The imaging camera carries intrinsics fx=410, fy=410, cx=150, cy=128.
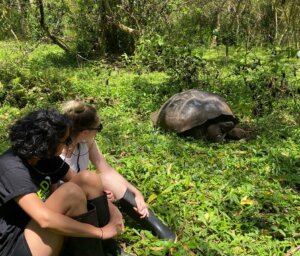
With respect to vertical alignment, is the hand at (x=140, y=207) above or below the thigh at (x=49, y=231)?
below

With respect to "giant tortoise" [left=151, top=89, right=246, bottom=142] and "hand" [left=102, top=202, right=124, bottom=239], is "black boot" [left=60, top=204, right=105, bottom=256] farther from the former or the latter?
"giant tortoise" [left=151, top=89, right=246, bottom=142]

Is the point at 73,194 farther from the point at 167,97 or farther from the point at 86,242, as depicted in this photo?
the point at 167,97

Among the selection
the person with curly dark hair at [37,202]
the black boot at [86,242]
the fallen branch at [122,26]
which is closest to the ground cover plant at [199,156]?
the black boot at [86,242]

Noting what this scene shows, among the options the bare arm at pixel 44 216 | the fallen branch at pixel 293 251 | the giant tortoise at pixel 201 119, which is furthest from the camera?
the giant tortoise at pixel 201 119

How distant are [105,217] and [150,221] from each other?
430 mm

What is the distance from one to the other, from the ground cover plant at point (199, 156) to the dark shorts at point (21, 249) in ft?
2.63

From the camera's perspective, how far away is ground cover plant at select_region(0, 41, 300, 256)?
2.51 meters

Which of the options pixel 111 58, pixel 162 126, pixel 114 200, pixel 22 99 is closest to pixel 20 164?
pixel 114 200

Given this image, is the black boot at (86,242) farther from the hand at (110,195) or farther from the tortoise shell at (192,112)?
the tortoise shell at (192,112)

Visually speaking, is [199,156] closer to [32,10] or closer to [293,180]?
[293,180]

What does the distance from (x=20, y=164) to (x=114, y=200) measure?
903 mm

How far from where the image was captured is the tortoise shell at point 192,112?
13.2ft

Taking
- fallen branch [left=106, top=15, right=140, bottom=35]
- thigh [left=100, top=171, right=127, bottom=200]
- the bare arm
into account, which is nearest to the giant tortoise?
thigh [left=100, top=171, right=127, bottom=200]

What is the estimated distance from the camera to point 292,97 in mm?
4930
